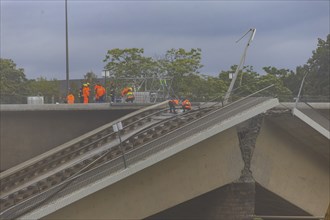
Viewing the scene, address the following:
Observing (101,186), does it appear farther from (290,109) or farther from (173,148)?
(290,109)

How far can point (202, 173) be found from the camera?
14.0 meters

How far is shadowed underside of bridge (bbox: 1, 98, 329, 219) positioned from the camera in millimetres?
12758

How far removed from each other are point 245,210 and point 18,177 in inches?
292

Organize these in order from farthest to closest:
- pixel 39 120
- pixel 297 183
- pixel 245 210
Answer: pixel 39 120 → pixel 297 183 → pixel 245 210

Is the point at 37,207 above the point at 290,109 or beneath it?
beneath

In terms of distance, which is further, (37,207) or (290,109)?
(290,109)

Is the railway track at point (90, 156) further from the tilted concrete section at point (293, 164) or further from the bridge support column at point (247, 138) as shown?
the tilted concrete section at point (293, 164)

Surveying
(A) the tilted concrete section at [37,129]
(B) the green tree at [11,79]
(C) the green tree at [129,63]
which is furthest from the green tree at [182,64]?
(A) the tilted concrete section at [37,129]

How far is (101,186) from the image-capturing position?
40.3 ft

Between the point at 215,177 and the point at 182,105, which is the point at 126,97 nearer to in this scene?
the point at 182,105

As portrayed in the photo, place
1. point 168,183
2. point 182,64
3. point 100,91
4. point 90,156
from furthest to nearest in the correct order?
point 182,64 < point 100,91 < point 90,156 < point 168,183

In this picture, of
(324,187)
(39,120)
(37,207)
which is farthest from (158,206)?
(39,120)

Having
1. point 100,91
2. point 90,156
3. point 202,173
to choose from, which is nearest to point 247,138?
point 202,173

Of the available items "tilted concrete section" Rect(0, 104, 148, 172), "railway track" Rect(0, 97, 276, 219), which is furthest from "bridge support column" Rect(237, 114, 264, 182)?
"tilted concrete section" Rect(0, 104, 148, 172)
